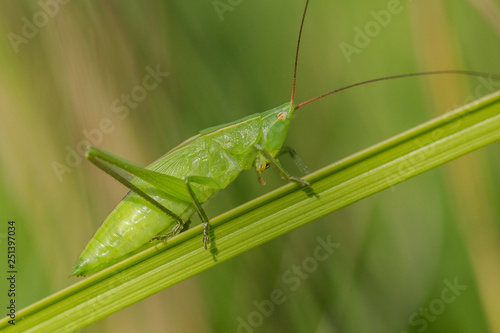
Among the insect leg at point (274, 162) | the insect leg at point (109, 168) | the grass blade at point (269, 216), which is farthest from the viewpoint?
the insect leg at point (274, 162)

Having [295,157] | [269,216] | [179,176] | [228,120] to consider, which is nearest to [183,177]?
[179,176]

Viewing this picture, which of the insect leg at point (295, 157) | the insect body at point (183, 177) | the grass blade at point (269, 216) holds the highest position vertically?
the insect body at point (183, 177)

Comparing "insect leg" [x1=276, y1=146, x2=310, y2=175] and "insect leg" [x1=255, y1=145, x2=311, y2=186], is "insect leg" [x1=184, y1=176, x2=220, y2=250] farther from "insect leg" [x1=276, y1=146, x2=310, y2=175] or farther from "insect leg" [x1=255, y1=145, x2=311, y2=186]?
"insect leg" [x1=276, y1=146, x2=310, y2=175]

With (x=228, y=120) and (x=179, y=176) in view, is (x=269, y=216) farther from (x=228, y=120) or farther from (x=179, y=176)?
(x=228, y=120)

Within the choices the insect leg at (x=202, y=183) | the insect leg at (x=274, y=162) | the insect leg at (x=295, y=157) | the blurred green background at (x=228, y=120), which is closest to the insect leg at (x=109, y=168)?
the insect leg at (x=202, y=183)

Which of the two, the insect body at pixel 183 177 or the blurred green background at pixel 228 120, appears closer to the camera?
the insect body at pixel 183 177

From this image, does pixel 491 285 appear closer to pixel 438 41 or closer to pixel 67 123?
pixel 438 41

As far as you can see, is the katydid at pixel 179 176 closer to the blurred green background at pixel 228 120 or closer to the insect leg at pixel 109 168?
the insect leg at pixel 109 168
